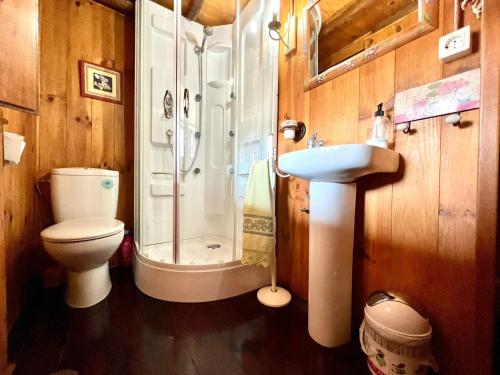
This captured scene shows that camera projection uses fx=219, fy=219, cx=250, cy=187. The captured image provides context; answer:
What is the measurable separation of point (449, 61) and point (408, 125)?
218 millimetres

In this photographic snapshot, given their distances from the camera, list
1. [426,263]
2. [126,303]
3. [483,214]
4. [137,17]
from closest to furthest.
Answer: [483,214], [426,263], [126,303], [137,17]

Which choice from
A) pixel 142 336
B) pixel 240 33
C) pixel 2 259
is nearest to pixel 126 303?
pixel 142 336

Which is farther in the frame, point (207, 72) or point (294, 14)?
point (207, 72)

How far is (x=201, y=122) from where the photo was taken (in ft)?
6.15

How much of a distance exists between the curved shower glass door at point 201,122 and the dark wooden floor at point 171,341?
0.92ft

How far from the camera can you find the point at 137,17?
1.59 metres

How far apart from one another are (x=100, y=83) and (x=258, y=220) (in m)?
1.53

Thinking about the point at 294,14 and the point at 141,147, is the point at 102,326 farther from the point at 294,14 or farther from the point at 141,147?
the point at 294,14

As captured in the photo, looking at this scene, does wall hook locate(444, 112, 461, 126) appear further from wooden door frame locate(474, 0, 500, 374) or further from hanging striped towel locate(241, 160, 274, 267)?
hanging striped towel locate(241, 160, 274, 267)

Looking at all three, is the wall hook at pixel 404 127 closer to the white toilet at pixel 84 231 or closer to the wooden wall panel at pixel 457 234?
the wooden wall panel at pixel 457 234

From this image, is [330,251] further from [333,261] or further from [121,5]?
[121,5]

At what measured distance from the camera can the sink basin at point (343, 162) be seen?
0.72m

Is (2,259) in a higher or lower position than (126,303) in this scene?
higher

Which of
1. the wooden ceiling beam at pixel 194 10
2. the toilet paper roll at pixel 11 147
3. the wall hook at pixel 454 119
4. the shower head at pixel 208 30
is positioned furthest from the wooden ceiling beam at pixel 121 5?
the wall hook at pixel 454 119
